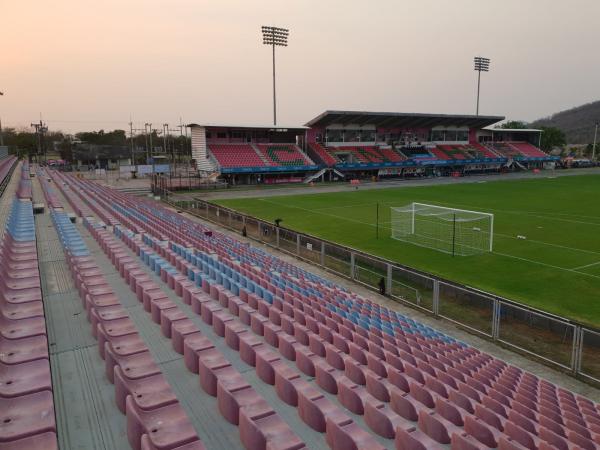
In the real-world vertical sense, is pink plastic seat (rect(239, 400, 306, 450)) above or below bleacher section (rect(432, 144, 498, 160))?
below

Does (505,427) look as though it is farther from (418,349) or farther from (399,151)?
(399,151)

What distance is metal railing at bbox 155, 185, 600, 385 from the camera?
1081 cm

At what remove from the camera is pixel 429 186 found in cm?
5838

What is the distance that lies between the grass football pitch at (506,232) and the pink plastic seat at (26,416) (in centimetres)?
1513

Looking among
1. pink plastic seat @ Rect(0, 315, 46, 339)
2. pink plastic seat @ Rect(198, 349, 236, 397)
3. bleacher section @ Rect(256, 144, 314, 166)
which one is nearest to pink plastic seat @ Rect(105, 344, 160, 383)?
pink plastic seat @ Rect(198, 349, 236, 397)

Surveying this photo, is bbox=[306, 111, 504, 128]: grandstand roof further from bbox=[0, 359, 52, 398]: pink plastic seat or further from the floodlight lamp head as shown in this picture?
bbox=[0, 359, 52, 398]: pink plastic seat

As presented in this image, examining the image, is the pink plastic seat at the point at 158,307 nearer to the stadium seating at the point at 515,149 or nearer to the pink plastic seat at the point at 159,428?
the pink plastic seat at the point at 159,428

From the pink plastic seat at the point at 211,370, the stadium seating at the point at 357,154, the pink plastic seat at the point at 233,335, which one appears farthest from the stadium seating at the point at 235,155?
the pink plastic seat at the point at 211,370

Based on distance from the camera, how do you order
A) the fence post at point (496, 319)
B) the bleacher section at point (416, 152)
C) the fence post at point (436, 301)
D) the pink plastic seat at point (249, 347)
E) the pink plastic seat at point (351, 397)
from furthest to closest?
the bleacher section at point (416, 152) → the fence post at point (436, 301) → the fence post at point (496, 319) → the pink plastic seat at point (249, 347) → the pink plastic seat at point (351, 397)

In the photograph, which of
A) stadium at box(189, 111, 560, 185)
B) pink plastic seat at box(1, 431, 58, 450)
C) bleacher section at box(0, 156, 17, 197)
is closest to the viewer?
pink plastic seat at box(1, 431, 58, 450)

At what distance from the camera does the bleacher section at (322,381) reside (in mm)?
4801

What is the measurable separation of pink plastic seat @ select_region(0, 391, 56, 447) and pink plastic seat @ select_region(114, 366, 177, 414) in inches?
29.5

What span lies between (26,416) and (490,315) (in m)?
13.4

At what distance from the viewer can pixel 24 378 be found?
511 cm
